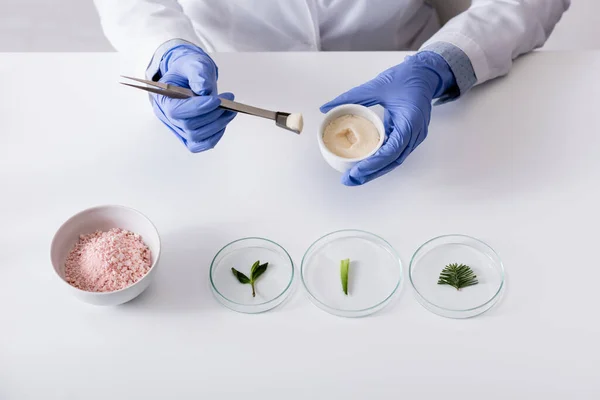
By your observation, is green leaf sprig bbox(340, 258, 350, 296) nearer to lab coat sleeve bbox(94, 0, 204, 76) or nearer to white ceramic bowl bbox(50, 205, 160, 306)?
white ceramic bowl bbox(50, 205, 160, 306)

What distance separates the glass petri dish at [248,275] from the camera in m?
1.01

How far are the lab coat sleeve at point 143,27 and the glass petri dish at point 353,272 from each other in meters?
0.52

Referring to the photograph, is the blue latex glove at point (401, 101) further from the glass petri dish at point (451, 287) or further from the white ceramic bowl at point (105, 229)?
the white ceramic bowl at point (105, 229)

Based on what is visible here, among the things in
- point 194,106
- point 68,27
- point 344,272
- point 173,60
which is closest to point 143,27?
point 173,60

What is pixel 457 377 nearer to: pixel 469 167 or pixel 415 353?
pixel 415 353

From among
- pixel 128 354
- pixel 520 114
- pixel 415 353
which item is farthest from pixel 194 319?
pixel 520 114

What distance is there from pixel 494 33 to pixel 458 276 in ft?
1.73

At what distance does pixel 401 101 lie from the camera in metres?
1.17

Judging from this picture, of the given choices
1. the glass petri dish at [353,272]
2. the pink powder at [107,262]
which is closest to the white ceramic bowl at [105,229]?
the pink powder at [107,262]

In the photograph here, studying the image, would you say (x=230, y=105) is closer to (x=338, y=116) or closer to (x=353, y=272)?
(x=338, y=116)

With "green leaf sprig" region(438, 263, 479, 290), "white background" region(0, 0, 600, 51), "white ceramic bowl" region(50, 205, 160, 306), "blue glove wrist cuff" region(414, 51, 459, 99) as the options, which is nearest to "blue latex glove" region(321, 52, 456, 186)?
"blue glove wrist cuff" region(414, 51, 459, 99)

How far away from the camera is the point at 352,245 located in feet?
3.58

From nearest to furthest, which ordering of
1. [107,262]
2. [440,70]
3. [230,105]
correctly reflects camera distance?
[107,262], [230,105], [440,70]

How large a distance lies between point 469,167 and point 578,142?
0.22m
